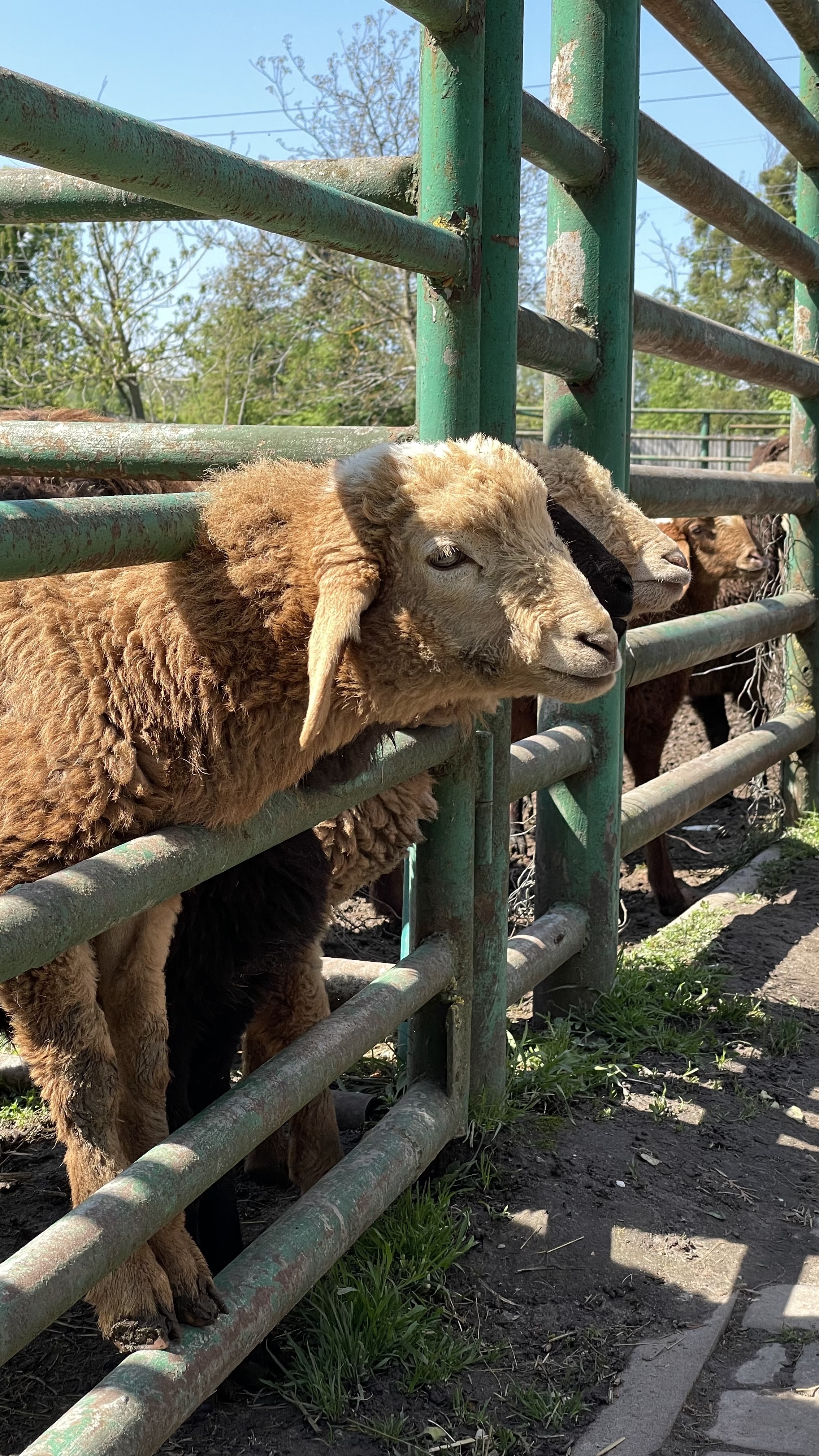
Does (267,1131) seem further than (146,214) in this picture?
No

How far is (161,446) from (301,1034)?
1.35 m

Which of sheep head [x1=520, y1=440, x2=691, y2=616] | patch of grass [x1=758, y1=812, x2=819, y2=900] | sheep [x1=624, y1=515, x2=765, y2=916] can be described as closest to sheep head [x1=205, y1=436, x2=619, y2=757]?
sheep head [x1=520, y1=440, x2=691, y2=616]

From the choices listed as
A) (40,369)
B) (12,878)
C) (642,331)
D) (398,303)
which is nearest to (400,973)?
(12,878)

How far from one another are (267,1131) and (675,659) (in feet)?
8.13

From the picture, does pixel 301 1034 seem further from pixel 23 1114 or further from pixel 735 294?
pixel 735 294

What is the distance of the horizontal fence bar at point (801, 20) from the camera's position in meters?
5.29

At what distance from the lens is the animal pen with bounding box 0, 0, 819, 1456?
1647 millimetres

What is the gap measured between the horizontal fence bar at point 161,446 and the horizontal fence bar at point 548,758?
890 millimetres

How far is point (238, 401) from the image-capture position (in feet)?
65.0

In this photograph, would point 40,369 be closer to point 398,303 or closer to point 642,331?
point 398,303

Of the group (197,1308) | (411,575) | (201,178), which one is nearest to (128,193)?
(201,178)

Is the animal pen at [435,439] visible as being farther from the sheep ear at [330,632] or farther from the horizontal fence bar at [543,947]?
the sheep ear at [330,632]

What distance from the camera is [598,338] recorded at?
11.4 ft

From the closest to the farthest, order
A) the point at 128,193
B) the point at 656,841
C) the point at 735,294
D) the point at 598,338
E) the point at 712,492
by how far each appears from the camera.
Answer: the point at 128,193
the point at 598,338
the point at 712,492
the point at 656,841
the point at 735,294
